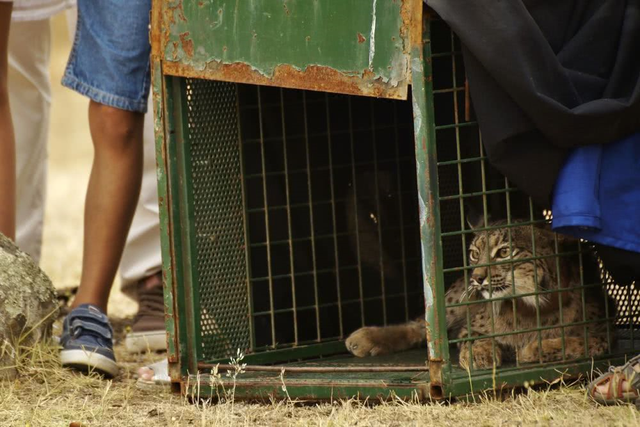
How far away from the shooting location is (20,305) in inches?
161

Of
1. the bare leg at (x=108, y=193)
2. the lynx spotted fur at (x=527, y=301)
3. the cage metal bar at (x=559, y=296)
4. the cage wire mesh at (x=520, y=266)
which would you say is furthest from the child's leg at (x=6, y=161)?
the cage metal bar at (x=559, y=296)

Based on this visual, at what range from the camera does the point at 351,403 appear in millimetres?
3516

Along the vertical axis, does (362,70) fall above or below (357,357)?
above

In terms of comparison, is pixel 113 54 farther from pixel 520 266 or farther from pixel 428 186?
pixel 520 266

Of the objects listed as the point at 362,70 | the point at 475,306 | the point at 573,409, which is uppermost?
the point at 362,70

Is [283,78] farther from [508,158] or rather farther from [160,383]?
[160,383]

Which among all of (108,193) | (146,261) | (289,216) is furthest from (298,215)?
(146,261)

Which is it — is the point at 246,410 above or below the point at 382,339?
below

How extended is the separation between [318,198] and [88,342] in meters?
1.01

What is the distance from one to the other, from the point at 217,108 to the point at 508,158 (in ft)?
3.79

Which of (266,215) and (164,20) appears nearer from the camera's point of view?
(164,20)

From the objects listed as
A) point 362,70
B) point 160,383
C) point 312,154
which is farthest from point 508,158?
point 160,383

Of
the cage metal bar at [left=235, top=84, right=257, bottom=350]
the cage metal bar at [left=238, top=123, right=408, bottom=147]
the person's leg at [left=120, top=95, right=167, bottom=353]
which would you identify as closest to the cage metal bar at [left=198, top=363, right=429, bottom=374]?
the cage metal bar at [left=235, top=84, right=257, bottom=350]

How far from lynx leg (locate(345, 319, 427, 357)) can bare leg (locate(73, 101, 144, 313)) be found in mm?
982
